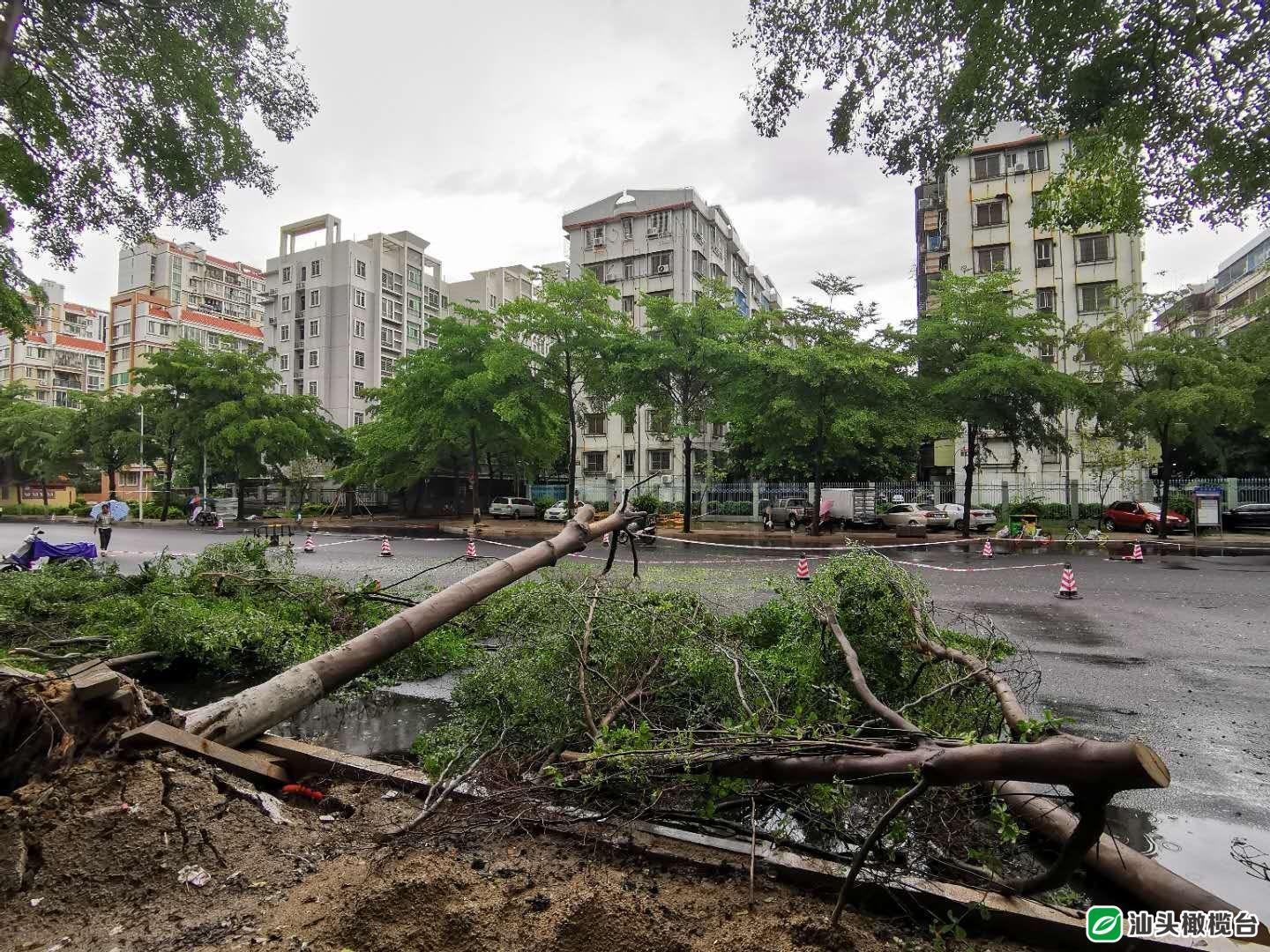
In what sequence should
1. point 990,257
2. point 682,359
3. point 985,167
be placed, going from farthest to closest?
1. point 985,167
2. point 990,257
3. point 682,359

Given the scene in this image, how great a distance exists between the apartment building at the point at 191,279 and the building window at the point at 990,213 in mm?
57460

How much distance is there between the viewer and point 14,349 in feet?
210

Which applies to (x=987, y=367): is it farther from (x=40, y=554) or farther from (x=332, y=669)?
(x=40, y=554)

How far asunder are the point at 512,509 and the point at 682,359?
1466cm

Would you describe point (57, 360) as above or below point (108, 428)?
above

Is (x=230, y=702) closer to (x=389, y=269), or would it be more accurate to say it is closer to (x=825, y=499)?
Result: (x=825, y=499)

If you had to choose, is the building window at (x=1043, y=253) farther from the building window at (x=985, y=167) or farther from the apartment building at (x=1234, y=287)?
the apartment building at (x=1234, y=287)

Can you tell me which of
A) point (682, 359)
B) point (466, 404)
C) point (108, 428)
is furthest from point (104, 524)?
point (108, 428)

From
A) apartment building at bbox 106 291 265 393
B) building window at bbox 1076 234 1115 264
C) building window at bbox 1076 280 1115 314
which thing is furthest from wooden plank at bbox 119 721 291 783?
apartment building at bbox 106 291 265 393

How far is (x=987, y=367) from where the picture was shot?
21094 millimetres

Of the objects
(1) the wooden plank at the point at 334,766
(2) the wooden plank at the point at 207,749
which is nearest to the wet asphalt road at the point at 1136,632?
(1) the wooden plank at the point at 334,766

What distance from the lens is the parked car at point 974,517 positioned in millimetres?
26375

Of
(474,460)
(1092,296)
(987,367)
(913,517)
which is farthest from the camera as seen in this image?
(1092,296)

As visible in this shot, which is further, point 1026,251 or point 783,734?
point 1026,251
